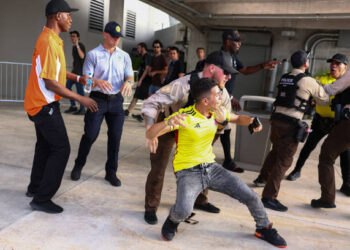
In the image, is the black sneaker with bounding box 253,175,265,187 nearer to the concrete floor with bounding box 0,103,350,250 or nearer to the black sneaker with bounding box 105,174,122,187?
the concrete floor with bounding box 0,103,350,250

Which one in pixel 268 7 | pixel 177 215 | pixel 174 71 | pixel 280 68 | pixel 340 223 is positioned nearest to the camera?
pixel 177 215

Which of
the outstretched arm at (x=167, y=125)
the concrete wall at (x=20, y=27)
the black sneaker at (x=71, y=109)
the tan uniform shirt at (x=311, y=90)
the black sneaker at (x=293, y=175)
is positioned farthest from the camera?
the concrete wall at (x=20, y=27)

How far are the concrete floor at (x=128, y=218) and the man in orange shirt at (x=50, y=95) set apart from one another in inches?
11.3

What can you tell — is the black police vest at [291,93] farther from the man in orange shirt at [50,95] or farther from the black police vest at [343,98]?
the man in orange shirt at [50,95]

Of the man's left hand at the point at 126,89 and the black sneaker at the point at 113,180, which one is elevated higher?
the man's left hand at the point at 126,89

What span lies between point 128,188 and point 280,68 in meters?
11.2

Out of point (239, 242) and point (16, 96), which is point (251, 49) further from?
point (239, 242)

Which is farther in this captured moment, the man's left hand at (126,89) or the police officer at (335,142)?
the man's left hand at (126,89)

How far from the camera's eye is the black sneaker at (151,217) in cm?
295

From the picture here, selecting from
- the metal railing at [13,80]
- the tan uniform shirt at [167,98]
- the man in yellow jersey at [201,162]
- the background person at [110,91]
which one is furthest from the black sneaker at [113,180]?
the metal railing at [13,80]

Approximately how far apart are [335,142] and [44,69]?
9.88 feet

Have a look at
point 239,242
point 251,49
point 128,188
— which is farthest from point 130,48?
point 239,242

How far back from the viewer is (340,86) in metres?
3.37

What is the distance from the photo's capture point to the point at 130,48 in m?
17.3
